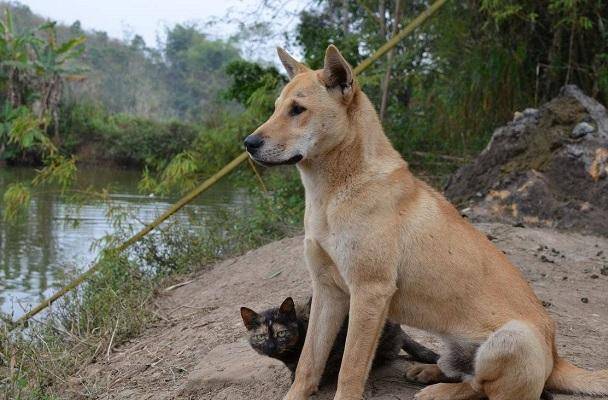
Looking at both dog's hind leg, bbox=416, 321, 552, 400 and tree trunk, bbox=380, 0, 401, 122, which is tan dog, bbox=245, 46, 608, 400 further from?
tree trunk, bbox=380, 0, 401, 122

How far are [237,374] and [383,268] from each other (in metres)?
1.71

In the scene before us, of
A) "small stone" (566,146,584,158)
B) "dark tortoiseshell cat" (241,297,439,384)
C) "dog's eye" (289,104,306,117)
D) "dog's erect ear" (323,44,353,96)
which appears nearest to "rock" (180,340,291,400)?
"dark tortoiseshell cat" (241,297,439,384)

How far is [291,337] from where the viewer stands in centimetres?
466

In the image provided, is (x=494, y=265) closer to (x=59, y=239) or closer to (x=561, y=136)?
(x=561, y=136)

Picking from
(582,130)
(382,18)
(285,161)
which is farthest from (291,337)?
(382,18)

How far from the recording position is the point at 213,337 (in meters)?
6.80

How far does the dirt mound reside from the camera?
31.6 feet

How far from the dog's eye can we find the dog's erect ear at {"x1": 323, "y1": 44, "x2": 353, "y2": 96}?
0.68ft

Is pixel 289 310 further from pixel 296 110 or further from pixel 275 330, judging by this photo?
pixel 296 110

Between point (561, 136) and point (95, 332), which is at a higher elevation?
point (561, 136)

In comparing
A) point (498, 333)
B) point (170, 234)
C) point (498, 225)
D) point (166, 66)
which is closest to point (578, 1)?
point (498, 225)

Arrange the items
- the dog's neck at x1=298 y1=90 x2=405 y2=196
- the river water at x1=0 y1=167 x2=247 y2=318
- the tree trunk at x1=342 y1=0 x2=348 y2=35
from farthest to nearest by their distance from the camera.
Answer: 1. the tree trunk at x1=342 y1=0 x2=348 y2=35
2. the river water at x1=0 y1=167 x2=247 y2=318
3. the dog's neck at x1=298 y1=90 x2=405 y2=196

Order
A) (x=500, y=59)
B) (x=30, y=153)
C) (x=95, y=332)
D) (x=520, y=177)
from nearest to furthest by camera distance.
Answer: (x=95, y=332) → (x=520, y=177) → (x=500, y=59) → (x=30, y=153)

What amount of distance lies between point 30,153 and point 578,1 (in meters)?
20.8
